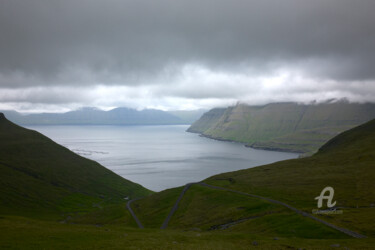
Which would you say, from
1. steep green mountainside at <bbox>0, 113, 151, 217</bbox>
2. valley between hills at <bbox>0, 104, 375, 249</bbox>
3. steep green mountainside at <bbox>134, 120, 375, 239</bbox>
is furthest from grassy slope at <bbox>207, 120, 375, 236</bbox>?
steep green mountainside at <bbox>0, 113, 151, 217</bbox>

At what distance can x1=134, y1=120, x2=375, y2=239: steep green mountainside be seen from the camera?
61.1 m

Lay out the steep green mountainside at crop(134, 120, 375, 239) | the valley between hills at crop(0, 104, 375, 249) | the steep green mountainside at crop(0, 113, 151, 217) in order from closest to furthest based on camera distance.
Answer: the valley between hills at crop(0, 104, 375, 249)
the steep green mountainside at crop(134, 120, 375, 239)
the steep green mountainside at crop(0, 113, 151, 217)

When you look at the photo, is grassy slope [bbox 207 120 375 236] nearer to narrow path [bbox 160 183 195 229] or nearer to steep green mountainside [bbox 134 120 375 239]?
steep green mountainside [bbox 134 120 375 239]

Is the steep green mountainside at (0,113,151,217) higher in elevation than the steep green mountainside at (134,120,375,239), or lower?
lower

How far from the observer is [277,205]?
85688mm

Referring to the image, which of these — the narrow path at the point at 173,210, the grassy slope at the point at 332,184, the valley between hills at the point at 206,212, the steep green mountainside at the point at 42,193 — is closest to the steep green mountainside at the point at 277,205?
the grassy slope at the point at 332,184

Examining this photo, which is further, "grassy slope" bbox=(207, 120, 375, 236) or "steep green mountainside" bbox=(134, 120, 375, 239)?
"grassy slope" bbox=(207, 120, 375, 236)

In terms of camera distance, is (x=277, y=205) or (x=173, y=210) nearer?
(x=277, y=205)

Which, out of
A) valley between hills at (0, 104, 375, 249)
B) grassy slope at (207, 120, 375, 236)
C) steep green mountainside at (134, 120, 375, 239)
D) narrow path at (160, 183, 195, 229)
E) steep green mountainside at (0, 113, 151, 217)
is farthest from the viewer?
steep green mountainside at (0, 113, 151, 217)

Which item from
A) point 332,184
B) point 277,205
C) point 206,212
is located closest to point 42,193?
point 206,212

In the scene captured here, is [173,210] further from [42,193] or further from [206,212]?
[42,193]

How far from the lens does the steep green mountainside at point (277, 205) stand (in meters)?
61.1

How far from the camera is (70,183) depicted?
19625 centimetres

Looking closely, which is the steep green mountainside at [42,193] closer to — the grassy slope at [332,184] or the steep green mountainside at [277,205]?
the steep green mountainside at [277,205]
